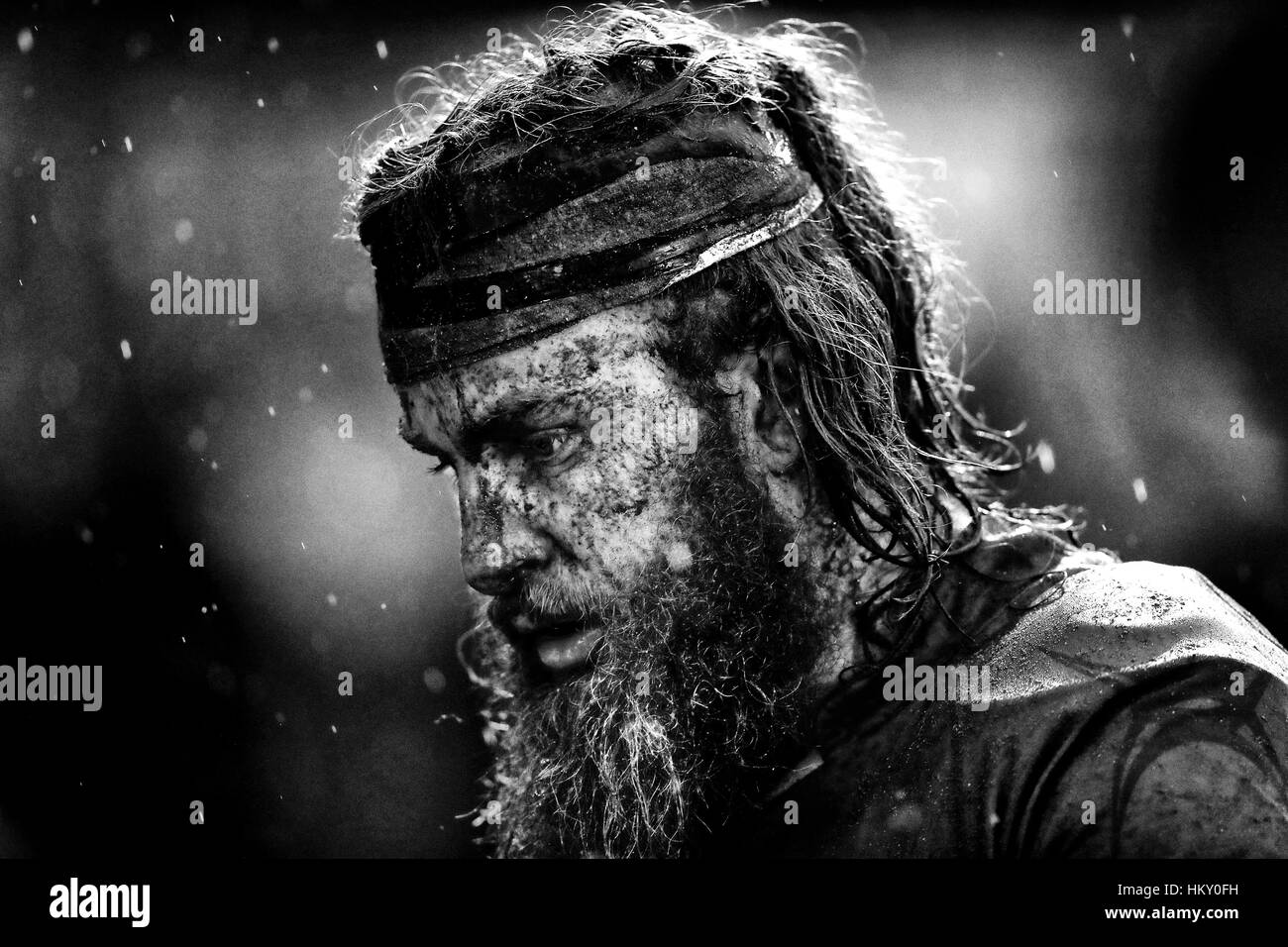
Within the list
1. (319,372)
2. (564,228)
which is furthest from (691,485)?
(319,372)

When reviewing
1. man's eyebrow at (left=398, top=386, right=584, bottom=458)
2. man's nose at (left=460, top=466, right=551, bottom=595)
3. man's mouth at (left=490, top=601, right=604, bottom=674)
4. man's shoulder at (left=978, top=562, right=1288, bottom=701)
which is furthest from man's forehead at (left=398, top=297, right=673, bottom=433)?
man's shoulder at (left=978, top=562, right=1288, bottom=701)

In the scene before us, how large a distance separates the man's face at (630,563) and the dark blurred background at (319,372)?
1799 mm

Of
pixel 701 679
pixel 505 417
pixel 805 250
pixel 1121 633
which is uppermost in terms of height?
pixel 805 250

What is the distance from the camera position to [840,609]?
207 centimetres

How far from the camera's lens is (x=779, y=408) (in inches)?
82.0

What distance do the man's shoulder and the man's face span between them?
15.4 inches

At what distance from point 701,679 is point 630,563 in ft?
0.86

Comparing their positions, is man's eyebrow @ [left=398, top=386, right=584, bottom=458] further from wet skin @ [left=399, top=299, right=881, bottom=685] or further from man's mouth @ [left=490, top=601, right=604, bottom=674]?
man's mouth @ [left=490, top=601, right=604, bottom=674]

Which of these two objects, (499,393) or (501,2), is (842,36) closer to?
(501,2)

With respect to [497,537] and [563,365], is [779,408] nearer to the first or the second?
[563,365]

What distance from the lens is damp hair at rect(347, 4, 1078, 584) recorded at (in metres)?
2.02

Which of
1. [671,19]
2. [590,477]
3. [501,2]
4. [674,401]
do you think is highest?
[501,2]

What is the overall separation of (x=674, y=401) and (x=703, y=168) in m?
0.42
